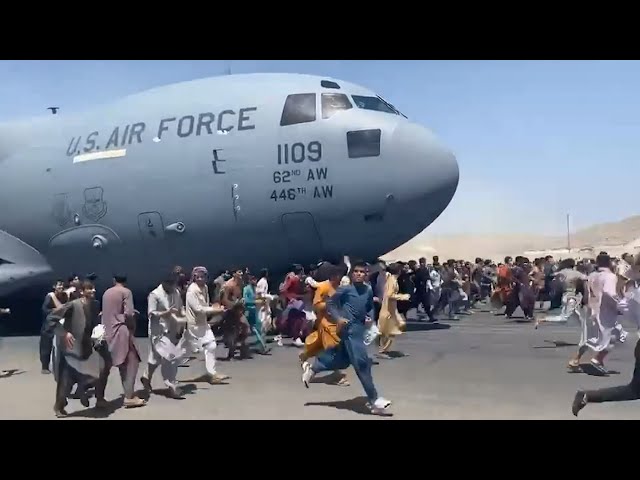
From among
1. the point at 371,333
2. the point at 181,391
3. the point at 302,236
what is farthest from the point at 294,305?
the point at 181,391

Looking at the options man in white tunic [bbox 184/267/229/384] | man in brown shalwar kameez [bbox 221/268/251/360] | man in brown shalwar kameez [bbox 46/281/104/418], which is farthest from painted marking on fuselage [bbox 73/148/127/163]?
man in brown shalwar kameez [bbox 46/281/104/418]

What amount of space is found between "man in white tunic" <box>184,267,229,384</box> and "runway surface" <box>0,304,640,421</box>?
1.80 ft

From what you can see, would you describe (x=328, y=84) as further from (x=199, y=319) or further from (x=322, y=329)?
(x=322, y=329)

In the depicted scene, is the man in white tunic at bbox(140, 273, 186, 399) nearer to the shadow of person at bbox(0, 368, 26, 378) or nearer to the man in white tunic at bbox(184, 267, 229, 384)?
the man in white tunic at bbox(184, 267, 229, 384)

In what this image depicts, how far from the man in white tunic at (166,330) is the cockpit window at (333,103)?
5.48 metres

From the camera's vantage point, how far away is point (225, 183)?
45.2 ft

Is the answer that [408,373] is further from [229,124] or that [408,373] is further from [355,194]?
[229,124]

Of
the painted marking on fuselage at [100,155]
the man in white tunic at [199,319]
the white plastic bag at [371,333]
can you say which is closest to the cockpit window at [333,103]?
the painted marking on fuselage at [100,155]

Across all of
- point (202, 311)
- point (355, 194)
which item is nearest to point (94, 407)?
point (202, 311)

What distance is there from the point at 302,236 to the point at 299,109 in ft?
8.13

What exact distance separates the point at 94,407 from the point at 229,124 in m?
6.85

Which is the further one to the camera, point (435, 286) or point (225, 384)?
point (435, 286)

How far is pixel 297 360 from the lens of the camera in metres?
12.1

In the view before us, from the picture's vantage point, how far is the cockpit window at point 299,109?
13.6 m
